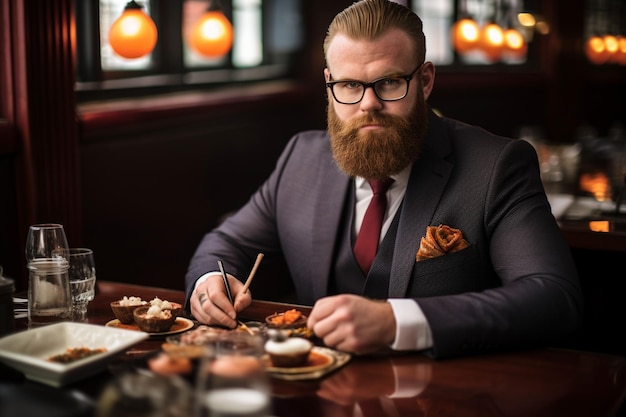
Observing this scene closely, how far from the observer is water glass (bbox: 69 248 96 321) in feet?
6.58

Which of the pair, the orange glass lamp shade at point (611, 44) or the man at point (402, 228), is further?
the orange glass lamp shade at point (611, 44)

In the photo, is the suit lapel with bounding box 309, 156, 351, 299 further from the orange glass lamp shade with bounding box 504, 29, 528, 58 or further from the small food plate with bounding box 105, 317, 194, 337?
the orange glass lamp shade with bounding box 504, 29, 528, 58

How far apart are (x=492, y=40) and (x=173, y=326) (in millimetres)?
4937

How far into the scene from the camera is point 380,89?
215cm

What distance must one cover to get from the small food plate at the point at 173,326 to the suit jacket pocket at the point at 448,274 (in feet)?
1.94

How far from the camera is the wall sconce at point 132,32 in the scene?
9.84ft

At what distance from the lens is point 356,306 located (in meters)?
1.69

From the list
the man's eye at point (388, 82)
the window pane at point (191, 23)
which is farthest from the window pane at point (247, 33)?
the man's eye at point (388, 82)

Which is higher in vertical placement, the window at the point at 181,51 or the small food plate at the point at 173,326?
the window at the point at 181,51

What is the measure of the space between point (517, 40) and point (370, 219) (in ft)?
16.0

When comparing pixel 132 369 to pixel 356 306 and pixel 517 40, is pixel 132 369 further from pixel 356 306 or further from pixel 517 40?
pixel 517 40

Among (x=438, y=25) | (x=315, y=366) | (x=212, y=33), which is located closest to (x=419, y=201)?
(x=315, y=366)

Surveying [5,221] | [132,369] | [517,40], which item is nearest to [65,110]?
[5,221]

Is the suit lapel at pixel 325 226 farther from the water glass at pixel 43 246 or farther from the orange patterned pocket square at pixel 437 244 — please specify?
the water glass at pixel 43 246
